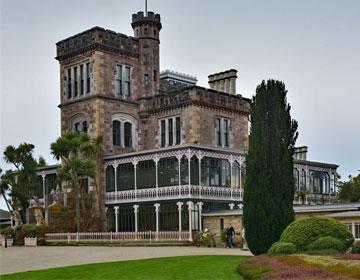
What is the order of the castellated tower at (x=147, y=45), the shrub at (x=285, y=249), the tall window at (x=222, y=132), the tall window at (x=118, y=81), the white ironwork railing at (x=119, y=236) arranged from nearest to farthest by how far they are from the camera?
1. the shrub at (x=285, y=249)
2. the white ironwork railing at (x=119, y=236)
3. the tall window at (x=222, y=132)
4. the tall window at (x=118, y=81)
5. the castellated tower at (x=147, y=45)

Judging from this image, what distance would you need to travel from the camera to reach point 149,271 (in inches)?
838

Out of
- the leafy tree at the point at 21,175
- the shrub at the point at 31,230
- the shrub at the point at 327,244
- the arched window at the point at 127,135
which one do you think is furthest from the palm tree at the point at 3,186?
the shrub at the point at 327,244

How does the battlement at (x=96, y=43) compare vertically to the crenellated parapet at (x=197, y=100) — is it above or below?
above

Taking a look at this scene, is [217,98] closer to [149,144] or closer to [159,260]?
[149,144]

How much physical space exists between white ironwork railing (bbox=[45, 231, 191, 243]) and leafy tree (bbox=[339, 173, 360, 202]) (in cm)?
1905

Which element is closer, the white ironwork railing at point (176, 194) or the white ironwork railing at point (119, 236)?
the white ironwork railing at point (119, 236)

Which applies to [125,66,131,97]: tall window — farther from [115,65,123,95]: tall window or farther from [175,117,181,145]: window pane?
[175,117,181,145]: window pane

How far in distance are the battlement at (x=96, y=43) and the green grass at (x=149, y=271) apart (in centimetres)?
2605

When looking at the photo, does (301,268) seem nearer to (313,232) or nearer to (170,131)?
(313,232)

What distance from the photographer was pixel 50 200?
49312 mm

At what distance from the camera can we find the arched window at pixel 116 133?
160 feet

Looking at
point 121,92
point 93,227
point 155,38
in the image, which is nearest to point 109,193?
point 93,227

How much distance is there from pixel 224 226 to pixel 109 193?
980 centimetres

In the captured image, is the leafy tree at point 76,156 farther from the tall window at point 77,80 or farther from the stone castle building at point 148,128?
the tall window at point 77,80
